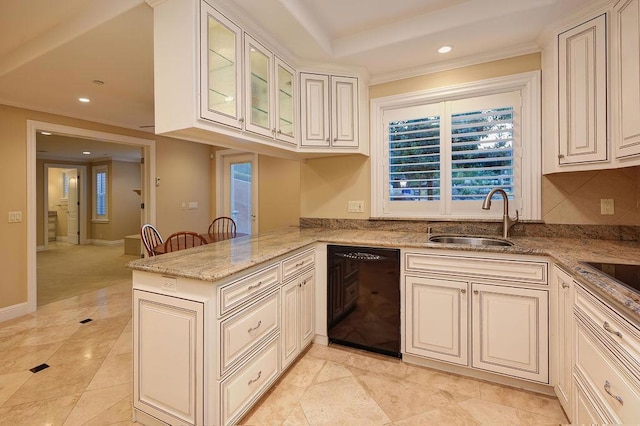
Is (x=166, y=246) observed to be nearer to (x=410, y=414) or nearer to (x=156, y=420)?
(x=156, y=420)

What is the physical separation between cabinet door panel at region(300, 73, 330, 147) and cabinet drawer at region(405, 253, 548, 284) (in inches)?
50.7

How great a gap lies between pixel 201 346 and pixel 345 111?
2.17 m

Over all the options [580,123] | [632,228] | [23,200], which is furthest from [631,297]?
[23,200]

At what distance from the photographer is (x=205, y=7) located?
162 centimetres

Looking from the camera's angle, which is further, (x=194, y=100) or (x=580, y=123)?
(x=580, y=123)

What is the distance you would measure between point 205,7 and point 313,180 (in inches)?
70.0

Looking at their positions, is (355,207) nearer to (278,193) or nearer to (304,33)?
(304,33)

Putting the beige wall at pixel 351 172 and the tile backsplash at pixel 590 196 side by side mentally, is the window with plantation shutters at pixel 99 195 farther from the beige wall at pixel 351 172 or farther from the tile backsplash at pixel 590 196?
the tile backsplash at pixel 590 196

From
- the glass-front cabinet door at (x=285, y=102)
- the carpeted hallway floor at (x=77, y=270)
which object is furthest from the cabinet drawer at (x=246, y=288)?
the carpeted hallway floor at (x=77, y=270)

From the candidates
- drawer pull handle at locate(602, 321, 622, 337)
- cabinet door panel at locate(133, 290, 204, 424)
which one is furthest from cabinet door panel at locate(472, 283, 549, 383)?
cabinet door panel at locate(133, 290, 204, 424)

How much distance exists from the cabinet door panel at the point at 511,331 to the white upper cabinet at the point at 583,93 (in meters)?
1.00

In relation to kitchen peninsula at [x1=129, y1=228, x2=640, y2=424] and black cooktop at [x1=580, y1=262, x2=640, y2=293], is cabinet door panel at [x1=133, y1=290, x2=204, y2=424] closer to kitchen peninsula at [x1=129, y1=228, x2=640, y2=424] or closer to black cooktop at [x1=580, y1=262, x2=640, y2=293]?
kitchen peninsula at [x1=129, y1=228, x2=640, y2=424]

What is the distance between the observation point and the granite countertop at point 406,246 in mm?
1156

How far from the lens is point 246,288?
5.09 feet
